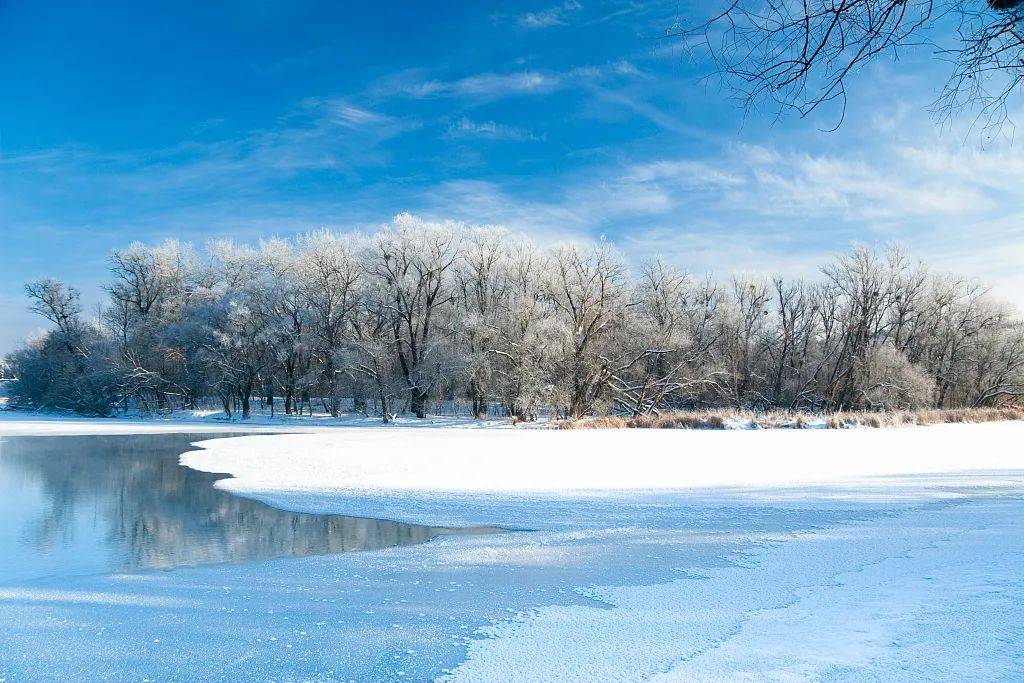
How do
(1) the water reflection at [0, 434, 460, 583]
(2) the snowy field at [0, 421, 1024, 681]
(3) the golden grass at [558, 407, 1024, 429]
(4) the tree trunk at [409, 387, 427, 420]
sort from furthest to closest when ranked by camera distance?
(4) the tree trunk at [409, 387, 427, 420]
(3) the golden grass at [558, 407, 1024, 429]
(1) the water reflection at [0, 434, 460, 583]
(2) the snowy field at [0, 421, 1024, 681]

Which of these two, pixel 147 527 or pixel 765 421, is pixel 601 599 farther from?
pixel 765 421

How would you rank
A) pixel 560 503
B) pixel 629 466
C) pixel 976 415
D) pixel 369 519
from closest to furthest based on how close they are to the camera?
pixel 369 519 → pixel 560 503 → pixel 629 466 → pixel 976 415

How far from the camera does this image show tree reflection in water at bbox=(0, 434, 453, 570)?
6258 millimetres

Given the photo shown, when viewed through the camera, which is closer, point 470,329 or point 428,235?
point 470,329

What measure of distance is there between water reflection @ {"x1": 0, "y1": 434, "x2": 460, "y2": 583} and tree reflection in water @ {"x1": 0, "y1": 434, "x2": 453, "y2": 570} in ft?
0.04

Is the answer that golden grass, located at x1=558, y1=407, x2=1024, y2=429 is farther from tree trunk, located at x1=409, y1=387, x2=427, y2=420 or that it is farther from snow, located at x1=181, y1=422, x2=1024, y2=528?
tree trunk, located at x1=409, y1=387, x2=427, y2=420

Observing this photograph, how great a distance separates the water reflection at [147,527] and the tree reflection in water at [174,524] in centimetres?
1

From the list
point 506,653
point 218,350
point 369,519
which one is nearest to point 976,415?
point 369,519

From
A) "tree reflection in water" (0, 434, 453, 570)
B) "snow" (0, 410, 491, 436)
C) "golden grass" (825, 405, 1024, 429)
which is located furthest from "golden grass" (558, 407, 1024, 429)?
"tree reflection in water" (0, 434, 453, 570)

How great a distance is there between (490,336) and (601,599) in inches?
1045

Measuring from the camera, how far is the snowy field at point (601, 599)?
3234 mm

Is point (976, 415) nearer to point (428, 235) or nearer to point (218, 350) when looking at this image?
point (428, 235)

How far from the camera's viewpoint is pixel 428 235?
34.7m

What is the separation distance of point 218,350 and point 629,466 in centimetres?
3260
